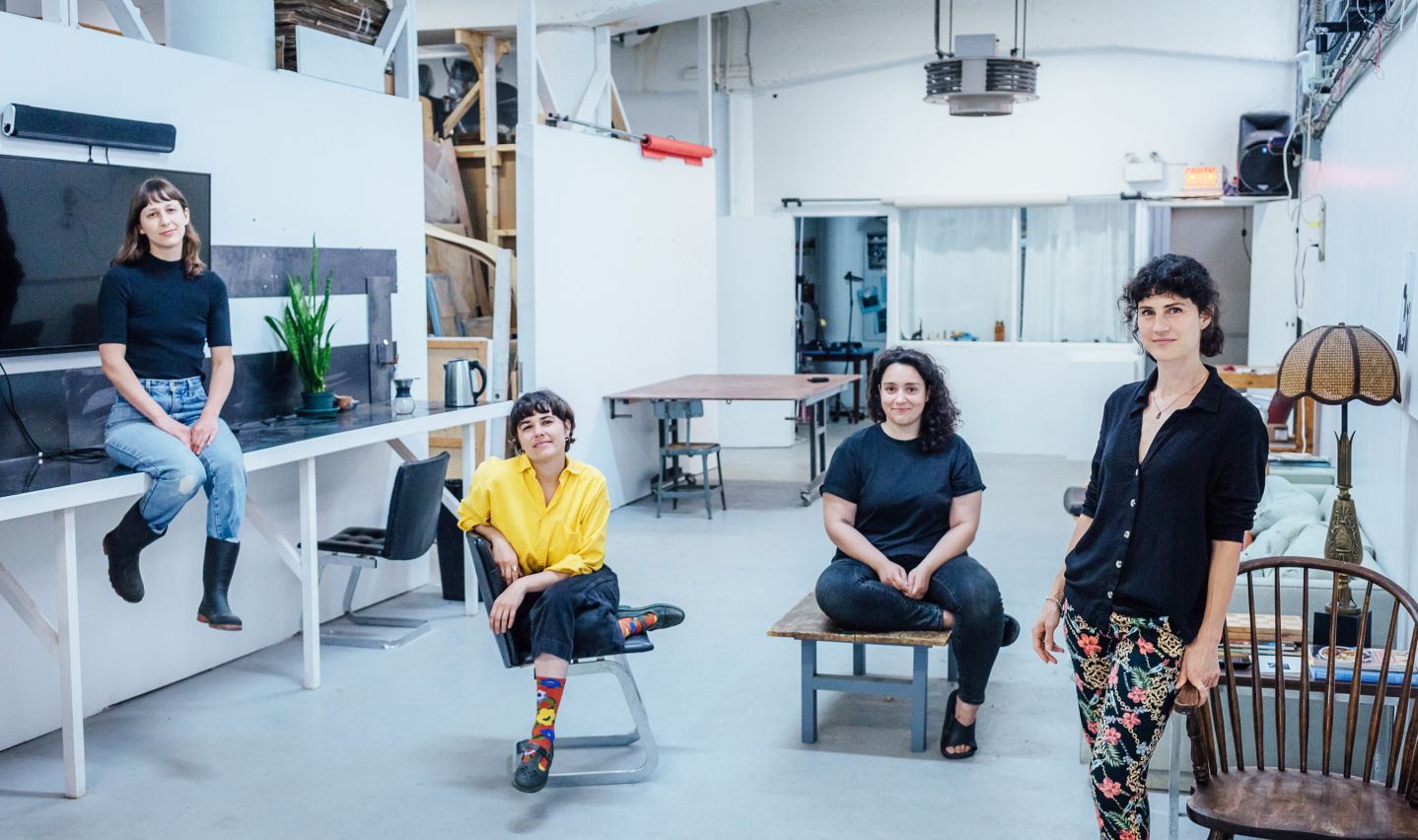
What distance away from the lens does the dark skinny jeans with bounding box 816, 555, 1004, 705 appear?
3941 mm

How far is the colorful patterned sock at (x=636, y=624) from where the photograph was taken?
383 cm

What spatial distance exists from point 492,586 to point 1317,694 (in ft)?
7.17

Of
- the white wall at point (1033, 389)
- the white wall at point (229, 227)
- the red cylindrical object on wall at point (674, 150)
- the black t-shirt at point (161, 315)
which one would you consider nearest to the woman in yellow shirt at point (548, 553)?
the black t-shirt at point (161, 315)

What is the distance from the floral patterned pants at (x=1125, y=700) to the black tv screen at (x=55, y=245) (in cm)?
321

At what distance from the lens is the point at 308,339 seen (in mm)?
5234

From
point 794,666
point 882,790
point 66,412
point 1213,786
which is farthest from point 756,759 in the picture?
point 66,412

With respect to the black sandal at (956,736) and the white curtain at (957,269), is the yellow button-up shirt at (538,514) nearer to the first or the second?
the black sandal at (956,736)

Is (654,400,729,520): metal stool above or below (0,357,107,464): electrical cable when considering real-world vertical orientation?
below

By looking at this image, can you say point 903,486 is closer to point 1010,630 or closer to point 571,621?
point 1010,630

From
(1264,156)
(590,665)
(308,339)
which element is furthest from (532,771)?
(1264,156)

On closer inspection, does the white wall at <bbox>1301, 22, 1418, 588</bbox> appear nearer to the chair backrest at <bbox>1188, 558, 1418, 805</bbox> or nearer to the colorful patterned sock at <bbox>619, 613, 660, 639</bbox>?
the chair backrest at <bbox>1188, 558, 1418, 805</bbox>

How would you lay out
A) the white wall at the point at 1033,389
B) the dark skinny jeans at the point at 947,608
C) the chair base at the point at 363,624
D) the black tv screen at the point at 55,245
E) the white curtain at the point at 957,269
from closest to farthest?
the dark skinny jeans at the point at 947,608, the black tv screen at the point at 55,245, the chair base at the point at 363,624, the white wall at the point at 1033,389, the white curtain at the point at 957,269

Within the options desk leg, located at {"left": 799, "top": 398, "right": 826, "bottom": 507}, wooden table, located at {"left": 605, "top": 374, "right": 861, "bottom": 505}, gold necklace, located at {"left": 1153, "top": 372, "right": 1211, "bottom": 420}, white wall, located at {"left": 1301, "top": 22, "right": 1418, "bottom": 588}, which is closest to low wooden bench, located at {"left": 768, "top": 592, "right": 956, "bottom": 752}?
white wall, located at {"left": 1301, "top": 22, "right": 1418, "bottom": 588}

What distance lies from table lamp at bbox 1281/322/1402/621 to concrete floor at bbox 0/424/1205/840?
92cm
